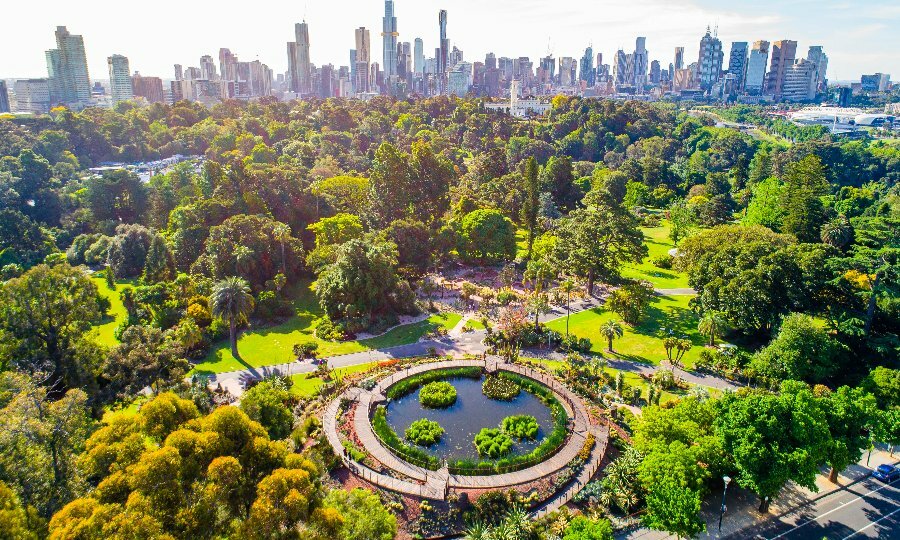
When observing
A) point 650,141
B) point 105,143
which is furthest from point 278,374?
point 650,141

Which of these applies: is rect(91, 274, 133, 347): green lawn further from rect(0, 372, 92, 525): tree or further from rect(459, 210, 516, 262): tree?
rect(459, 210, 516, 262): tree

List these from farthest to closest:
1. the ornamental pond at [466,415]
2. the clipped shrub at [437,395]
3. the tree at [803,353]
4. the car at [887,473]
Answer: the tree at [803,353] < the clipped shrub at [437,395] < the ornamental pond at [466,415] < the car at [887,473]

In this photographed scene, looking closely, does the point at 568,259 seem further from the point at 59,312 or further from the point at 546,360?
the point at 59,312

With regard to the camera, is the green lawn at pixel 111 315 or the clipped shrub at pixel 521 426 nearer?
the clipped shrub at pixel 521 426

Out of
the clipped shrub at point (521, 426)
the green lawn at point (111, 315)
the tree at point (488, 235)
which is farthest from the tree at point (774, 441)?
the green lawn at point (111, 315)

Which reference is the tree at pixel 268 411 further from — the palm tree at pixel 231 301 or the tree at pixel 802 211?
the tree at pixel 802 211

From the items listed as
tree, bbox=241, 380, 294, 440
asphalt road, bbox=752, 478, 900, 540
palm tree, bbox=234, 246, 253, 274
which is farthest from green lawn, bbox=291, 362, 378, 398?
asphalt road, bbox=752, 478, 900, 540

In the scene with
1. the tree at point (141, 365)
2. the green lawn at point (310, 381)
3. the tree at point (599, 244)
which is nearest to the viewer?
the tree at point (141, 365)

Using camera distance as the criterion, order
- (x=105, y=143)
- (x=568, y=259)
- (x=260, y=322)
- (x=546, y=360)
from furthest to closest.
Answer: (x=105, y=143) → (x=568, y=259) → (x=260, y=322) → (x=546, y=360)
